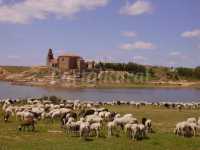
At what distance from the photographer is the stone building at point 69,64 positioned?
16725 cm

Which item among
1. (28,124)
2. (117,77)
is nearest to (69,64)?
(117,77)

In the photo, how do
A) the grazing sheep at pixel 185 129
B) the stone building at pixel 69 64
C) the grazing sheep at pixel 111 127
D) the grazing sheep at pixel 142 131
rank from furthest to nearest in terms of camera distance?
the stone building at pixel 69 64 < the grazing sheep at pixel 185 129 < the grazing sheep at pixel 111 127 < the grazing sheep at pixel 142 131

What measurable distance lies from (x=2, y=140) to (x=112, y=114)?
1166cm

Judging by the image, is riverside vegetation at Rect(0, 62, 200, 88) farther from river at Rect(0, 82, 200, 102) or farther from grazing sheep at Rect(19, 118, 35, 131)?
grazing sheep at Rect(19, 118, 35, 131)

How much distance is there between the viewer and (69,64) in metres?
168

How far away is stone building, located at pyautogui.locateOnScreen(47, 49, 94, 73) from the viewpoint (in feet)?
549

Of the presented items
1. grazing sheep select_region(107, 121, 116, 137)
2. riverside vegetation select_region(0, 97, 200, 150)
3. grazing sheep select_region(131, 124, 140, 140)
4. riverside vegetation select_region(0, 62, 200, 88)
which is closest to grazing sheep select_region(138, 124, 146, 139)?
grazing sheep select_region(131, 124, 140, 140)

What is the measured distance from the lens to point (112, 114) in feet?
108

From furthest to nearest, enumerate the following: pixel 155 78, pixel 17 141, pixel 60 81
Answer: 1. pixel 155 78
2. pixel 60 81
3. pixel 17 141

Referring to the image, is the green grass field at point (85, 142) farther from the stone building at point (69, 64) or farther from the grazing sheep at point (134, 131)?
the stone building at point (69, 64)

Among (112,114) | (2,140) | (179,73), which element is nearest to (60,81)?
(179,73)

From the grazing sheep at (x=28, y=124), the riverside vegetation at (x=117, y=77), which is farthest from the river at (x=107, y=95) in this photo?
the grazing sheep at (x=28, y=124)

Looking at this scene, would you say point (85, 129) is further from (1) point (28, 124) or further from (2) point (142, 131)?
(1) point (28, 124)

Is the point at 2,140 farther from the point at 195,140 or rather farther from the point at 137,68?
the point at 137,68
